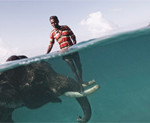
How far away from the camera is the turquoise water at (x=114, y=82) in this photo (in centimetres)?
1440

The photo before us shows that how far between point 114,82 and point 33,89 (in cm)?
1270

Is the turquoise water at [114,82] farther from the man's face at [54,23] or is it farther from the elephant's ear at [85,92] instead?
the man's face at [54,23]

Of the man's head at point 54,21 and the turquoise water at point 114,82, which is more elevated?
the man's head at point 54,21

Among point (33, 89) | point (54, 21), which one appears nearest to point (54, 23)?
point (54, 21)

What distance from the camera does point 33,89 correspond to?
8.69 m

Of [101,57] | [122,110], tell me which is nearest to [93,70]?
[101,57]

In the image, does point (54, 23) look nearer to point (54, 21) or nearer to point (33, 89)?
point (54, 21)

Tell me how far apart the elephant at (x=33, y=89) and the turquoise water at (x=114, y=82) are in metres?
4.33

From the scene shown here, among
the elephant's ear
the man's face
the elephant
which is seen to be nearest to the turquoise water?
the elephant

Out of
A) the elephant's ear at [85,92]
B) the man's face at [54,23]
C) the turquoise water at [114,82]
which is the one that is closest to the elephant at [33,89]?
the elephant's ear at [85,92]

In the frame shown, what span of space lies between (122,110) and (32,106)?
374 inches

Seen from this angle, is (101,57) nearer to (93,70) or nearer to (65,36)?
(93,70)

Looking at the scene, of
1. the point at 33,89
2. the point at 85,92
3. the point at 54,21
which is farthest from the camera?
the point at 33,89

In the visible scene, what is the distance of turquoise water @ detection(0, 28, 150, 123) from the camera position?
14.4 m
